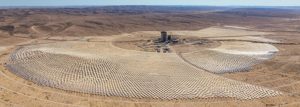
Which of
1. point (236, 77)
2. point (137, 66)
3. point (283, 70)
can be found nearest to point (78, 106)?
point (137, 66)

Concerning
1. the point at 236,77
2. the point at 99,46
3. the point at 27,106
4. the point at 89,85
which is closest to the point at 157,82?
the point at 89,85

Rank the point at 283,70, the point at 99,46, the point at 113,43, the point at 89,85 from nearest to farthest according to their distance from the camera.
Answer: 1. the point at 89,85
2. the point at 283,70
3. the point at 99,46
4. the point at 113,43

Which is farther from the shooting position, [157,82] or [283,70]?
[283,70]

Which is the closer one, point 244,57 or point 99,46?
point 244,57

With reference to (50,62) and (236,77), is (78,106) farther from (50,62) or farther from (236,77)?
(236,77)

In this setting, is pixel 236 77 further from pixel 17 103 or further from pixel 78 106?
pixel 17 103

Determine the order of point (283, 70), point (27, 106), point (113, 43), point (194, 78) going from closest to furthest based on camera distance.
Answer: point (27, 106)
point (194, 78)
point (283, 70)
point (113, 43)

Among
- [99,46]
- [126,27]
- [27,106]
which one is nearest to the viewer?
[27,106]

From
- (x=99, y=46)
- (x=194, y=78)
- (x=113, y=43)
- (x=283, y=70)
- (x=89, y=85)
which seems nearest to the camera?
(x=89, y=85)
